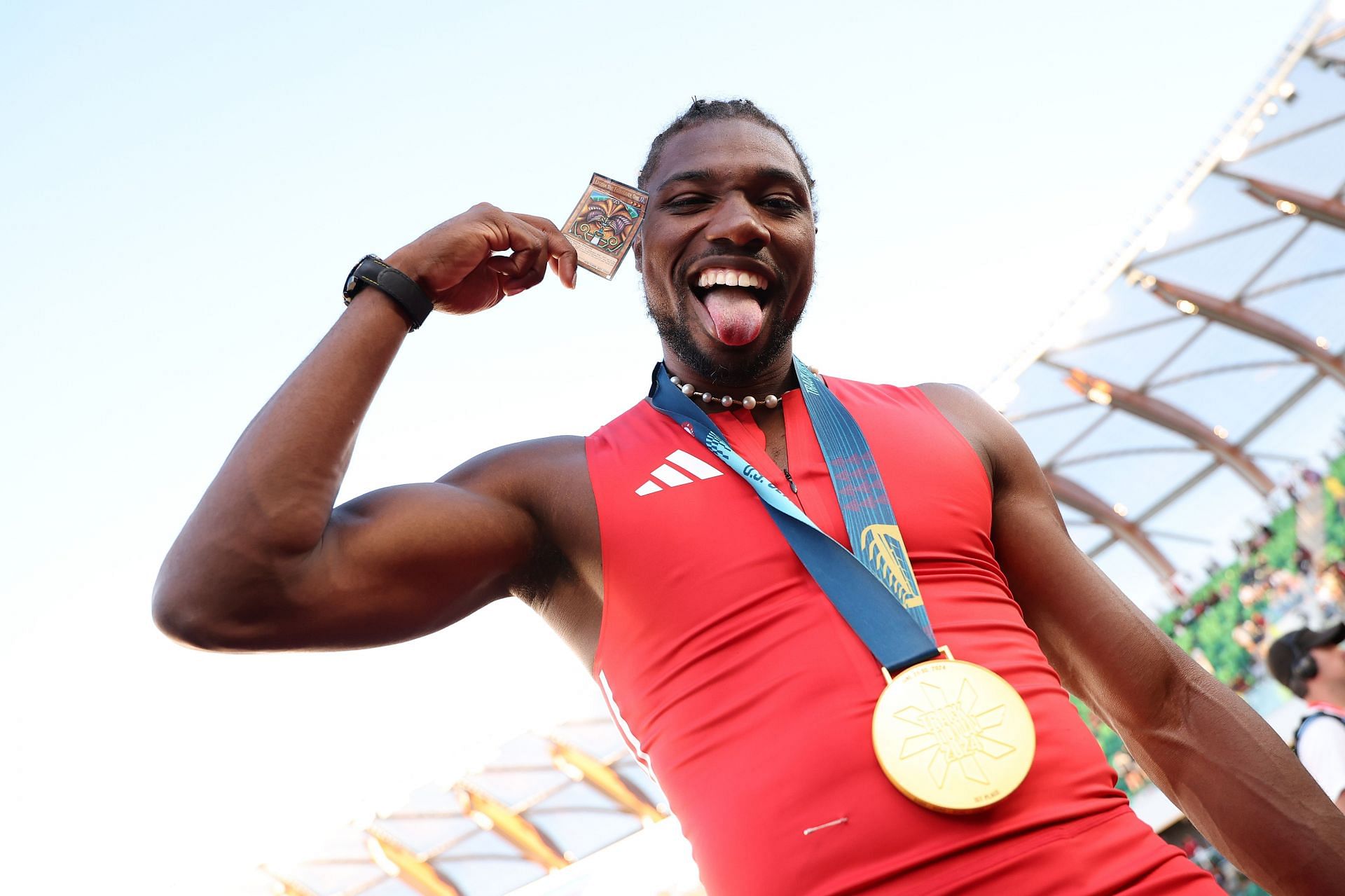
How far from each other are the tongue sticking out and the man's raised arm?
385mm

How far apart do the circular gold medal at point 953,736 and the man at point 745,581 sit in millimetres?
37

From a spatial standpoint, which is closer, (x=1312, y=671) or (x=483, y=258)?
(x=483, y=258)

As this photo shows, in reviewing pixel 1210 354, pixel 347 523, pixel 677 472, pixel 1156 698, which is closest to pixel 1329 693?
pixel 1156 698

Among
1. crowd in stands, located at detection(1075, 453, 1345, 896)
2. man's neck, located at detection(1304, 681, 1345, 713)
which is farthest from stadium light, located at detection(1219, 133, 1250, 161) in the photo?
man's neck, located at detection(1304, 681, 1345, 713)

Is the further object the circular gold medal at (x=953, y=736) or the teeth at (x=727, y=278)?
the teeth at (x=727, y=278)

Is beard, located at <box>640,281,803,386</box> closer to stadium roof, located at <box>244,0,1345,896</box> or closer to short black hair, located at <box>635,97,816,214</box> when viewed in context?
short black hair, located at <box>635,97,816,214</box>

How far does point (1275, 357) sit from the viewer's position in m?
18.0

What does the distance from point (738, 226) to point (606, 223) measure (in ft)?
1.18

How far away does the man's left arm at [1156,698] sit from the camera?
191 centimetres

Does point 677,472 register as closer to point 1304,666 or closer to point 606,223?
point 606,223

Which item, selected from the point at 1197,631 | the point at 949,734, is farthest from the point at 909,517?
the point at 1197,631

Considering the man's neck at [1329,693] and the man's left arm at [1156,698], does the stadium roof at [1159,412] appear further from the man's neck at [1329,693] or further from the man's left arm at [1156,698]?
the man's left arm at [1156,698]

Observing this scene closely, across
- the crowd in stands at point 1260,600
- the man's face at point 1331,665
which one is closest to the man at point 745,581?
the man's face at point 1331,665

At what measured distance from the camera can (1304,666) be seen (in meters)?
6.18
